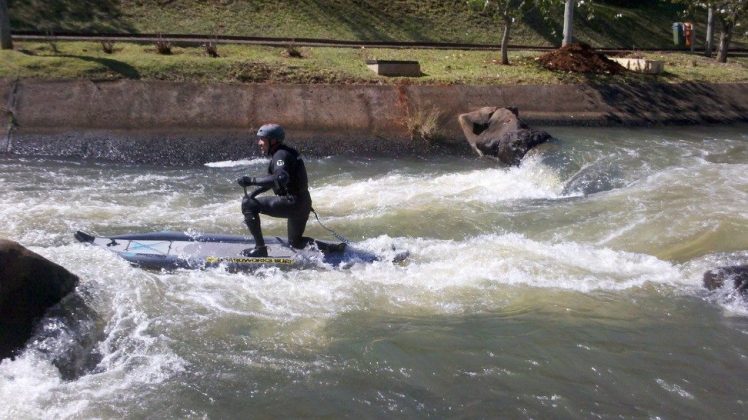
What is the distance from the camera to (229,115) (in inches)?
677

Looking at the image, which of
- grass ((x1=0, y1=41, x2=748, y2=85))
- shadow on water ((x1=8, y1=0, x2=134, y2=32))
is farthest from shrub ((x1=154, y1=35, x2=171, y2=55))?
shadow on water ((x1=8, y1=0, x2=134, y2=32))

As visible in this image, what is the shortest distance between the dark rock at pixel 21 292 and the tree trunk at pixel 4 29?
1243 centimetres

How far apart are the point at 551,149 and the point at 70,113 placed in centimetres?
976

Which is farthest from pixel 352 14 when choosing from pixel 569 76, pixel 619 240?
pixel 619 240

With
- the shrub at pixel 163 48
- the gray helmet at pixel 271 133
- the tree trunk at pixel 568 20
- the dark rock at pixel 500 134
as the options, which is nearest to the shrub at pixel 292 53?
the shrub at pixel 163 48

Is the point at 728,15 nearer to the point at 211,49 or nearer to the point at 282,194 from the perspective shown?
the point at 211,49

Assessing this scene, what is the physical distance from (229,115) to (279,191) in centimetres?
853

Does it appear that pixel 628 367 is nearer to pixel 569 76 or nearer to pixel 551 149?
pixel 551 149

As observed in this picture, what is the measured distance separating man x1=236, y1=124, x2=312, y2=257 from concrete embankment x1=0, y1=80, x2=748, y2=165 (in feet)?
23.1

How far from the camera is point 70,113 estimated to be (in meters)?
16.5

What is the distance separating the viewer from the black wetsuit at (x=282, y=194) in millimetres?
8844

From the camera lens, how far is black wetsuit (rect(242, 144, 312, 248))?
884 centimetres

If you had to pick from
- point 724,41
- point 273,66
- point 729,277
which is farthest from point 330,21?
point 729,277

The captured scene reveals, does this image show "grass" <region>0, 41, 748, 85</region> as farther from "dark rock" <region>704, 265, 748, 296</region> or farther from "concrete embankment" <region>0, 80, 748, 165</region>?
"dark rock" <region>704, 265, 748, 296</region>
